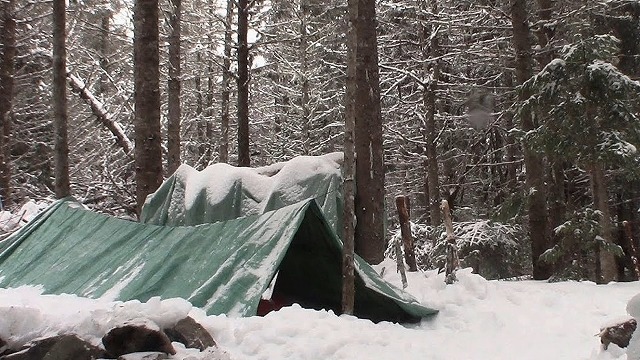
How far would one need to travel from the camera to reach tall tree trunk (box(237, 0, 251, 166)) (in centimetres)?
1165

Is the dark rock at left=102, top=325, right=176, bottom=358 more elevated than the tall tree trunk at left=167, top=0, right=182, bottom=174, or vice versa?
the tall tree trunk at left=167, top=0, right=182, bottom=174

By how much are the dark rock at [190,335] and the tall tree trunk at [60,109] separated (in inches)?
280

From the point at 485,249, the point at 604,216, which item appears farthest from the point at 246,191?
the point at 485,249

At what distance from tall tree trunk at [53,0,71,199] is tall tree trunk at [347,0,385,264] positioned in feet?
18.0

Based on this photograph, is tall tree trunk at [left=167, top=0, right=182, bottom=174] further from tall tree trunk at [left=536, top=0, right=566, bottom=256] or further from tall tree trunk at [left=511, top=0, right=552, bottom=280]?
tall tree trunk at [left=536, top=0, right=566, bottom=256]

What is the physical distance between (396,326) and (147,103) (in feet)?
16.9

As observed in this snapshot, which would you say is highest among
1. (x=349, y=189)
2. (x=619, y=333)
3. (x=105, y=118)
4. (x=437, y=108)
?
(x=437, y=108)

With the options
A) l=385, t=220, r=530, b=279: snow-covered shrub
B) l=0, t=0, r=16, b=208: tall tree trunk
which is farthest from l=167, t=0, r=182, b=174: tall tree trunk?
l=385, t=220, r=530, b=279: snow-covered shrub

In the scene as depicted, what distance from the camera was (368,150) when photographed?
764 cm

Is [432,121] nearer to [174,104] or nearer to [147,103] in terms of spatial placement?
[174,104]

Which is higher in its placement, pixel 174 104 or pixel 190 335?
pixel 174 104

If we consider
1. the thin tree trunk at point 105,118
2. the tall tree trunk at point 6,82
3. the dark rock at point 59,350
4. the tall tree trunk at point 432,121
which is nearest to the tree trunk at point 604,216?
the tall tree trunk at point 432,121

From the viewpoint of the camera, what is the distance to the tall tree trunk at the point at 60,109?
10031mm

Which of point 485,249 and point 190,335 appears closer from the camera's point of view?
point 190,335
